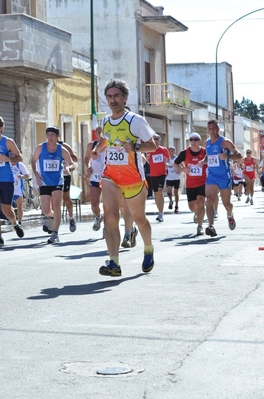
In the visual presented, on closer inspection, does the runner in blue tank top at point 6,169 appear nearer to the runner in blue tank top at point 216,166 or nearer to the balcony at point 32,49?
the runner in blue tank top at point 216,166

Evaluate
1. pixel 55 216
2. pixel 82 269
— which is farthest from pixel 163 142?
pixel 82 269

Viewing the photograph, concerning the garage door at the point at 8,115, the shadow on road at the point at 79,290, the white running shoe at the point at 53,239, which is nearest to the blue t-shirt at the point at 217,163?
the white running shoe at the point at 53,239

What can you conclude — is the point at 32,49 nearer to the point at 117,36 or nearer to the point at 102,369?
the point at 117,36

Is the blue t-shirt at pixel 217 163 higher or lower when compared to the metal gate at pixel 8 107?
lower

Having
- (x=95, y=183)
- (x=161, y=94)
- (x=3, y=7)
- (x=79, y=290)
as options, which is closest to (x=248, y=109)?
(x=161, y=94)

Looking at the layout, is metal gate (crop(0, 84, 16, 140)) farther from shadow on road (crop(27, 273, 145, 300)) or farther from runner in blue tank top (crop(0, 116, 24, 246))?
shadow on road (crop(27, 273, 145, 300))

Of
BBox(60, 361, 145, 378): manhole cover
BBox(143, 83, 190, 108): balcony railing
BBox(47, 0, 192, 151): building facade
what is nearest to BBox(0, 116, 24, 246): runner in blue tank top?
BBox(60, 361, 145, 378): manhole cover

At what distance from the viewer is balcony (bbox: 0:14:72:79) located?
2594 centimetres

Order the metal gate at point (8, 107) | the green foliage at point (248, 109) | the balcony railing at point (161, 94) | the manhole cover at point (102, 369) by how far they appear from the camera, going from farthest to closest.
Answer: the green foliage at point (248, 109) < the balcony railing at point (161, 94) < the metal gate at point (8, 107) < the manhole cover at point (102, 369)

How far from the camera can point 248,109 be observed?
152250 mm

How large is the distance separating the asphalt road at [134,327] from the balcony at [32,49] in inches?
582

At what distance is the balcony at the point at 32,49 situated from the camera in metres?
25.9

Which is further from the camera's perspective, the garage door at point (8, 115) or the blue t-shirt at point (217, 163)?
the garage door at point (8, 115)

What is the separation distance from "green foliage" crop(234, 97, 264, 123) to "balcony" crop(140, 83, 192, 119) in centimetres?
10106
